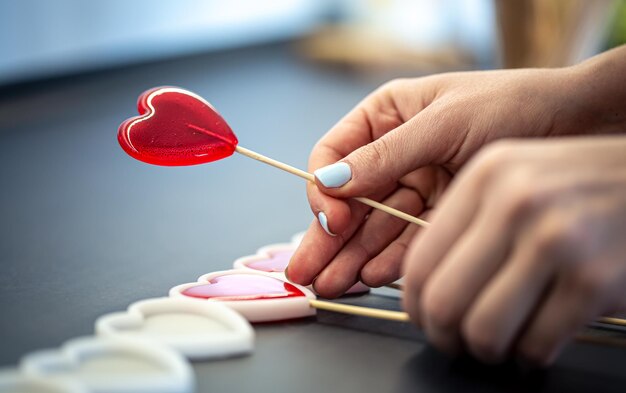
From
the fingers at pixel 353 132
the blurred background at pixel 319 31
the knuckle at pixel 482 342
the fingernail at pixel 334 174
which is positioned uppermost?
the blurred background at pixel 319 31

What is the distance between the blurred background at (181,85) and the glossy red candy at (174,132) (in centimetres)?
16

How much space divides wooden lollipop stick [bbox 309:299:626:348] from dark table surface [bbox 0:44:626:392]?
0.01 metres

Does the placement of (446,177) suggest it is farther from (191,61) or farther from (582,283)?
(191,61)

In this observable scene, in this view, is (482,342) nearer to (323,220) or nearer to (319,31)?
(323,220)

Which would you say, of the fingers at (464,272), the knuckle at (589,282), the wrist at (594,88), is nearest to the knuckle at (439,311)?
the fingers at (464,272)

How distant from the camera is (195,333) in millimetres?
904

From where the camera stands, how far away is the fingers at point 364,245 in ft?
3.56

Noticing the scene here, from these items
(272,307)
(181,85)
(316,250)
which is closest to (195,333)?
(272,307)

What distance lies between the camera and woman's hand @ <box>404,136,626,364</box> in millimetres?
735

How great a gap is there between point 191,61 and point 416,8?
0.80 meters

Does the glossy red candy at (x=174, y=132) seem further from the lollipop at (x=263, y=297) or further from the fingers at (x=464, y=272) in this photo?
the fingers at (x=464, y=272)

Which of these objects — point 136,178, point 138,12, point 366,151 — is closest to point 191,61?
point 138,12

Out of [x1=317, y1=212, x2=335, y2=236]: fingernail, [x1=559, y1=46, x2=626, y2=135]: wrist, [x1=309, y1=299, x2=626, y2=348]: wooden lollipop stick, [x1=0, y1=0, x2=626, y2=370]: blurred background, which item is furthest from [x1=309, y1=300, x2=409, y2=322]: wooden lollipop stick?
[x1=559, y1=46, x2=626, y2=135]: wrist

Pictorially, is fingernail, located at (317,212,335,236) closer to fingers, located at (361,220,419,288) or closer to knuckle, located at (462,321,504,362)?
fingers, located at (361,220,419,288)
